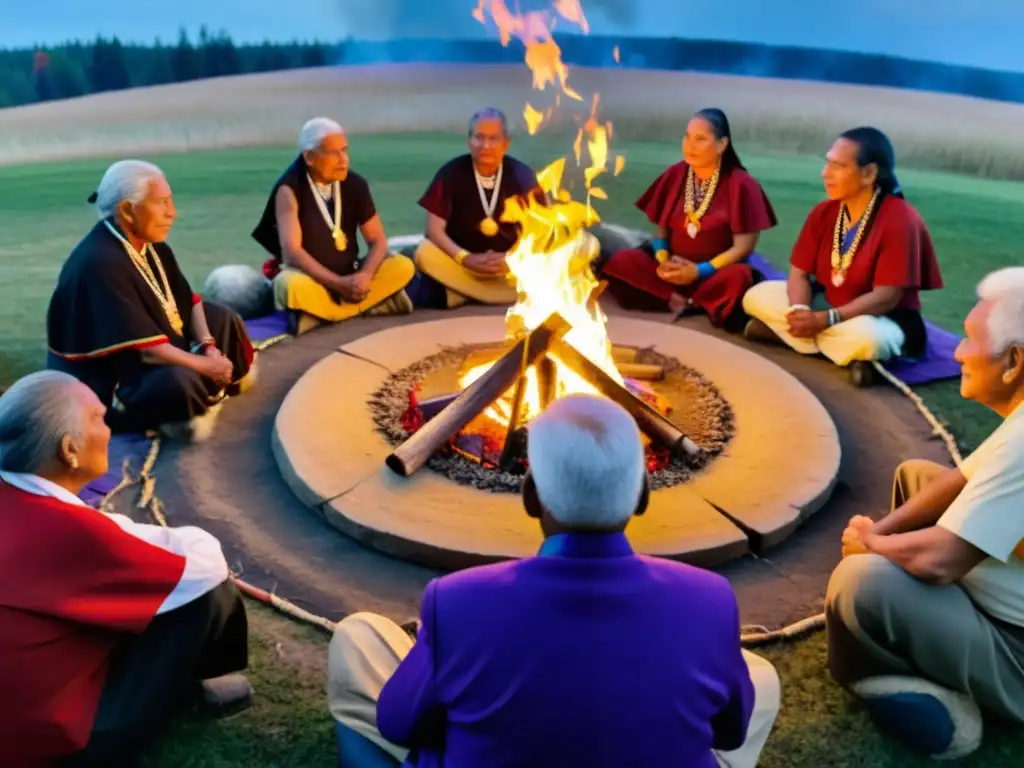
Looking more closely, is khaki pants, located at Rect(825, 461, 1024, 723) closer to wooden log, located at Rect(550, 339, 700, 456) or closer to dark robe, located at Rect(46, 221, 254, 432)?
wooden log, located at Rect(550, 339, 700, 456)

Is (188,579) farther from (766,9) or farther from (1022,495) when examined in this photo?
(766,9)

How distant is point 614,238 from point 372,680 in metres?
5.09

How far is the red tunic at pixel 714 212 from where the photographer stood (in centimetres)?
594

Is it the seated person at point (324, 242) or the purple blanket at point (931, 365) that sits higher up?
the seated person at point (324, 242)

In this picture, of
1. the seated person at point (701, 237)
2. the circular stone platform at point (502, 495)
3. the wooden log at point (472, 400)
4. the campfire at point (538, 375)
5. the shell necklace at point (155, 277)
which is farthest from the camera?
the seated person at point (701, 237)

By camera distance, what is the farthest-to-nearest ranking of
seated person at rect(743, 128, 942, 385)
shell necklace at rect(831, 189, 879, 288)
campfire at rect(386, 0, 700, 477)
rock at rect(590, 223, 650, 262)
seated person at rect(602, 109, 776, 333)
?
rock at rect(590, 223, 650, 262) → seated person at rect(602, 109, 776, 333) → shell necklace at rect(831, 189, 879, 288) → seated person at rect(743, 128, 942, 385) → campfire at rect(386, 0, 700, 477)

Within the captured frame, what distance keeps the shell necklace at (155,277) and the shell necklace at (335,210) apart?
4.81 ft

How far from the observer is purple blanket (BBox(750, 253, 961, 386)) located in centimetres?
528

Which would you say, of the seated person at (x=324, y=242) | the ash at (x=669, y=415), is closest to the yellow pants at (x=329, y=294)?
the seated person at (x=324, y=242)

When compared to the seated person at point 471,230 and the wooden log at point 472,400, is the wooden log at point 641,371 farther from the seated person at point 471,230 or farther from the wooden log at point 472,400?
the seated person at point 471,230

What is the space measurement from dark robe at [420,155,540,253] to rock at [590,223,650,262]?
1057 mm

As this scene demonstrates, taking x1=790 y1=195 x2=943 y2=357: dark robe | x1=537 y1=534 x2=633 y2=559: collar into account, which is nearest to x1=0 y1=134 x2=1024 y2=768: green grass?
x1=790 y1=195 x2=943 y2=357: dark robe

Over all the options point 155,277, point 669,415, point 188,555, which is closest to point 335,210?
point 155,277

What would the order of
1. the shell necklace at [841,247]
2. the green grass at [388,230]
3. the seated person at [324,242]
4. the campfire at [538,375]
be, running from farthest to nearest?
the seated person at [324,242] < the shell necklace at [841,247] < the campfire at [538,375] < the green grass at [388,230]
